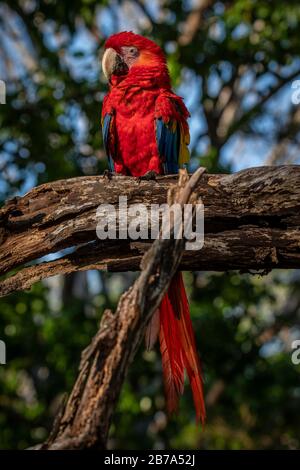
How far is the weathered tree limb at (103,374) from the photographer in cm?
199

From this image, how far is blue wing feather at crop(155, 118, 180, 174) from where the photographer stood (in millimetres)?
3840

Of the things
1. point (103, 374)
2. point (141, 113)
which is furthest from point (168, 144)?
point (103, 374)

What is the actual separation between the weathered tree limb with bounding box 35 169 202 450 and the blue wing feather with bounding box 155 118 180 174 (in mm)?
1749

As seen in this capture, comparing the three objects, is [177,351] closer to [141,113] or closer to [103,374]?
[103,374]

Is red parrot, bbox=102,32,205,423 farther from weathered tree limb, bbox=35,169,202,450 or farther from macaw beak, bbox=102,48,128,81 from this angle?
weathered tree limb, bbox=35,169,202,450

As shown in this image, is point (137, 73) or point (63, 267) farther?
point (137, 73)

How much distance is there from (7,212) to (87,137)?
10.1 ft

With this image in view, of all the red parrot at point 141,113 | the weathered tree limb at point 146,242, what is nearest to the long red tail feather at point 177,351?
the weathered tree limb at point 146,242

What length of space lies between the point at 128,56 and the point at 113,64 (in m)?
0.11

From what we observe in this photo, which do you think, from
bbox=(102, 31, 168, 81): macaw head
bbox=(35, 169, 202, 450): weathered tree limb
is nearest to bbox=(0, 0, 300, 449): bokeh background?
bbox=(102, 31, 168, 81): macaw head

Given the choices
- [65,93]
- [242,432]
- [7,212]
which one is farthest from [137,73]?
[242,432]

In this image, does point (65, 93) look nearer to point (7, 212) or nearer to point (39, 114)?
point (39, 114)
